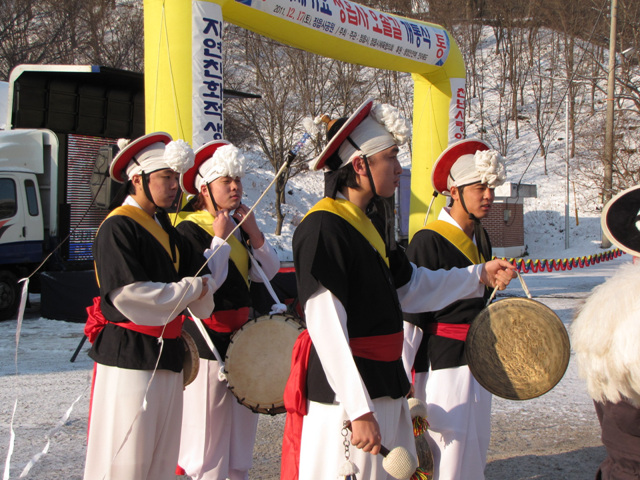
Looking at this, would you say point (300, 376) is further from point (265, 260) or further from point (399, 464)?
point (265, 260)

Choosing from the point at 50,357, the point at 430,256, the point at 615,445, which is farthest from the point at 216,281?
the point at 50,357

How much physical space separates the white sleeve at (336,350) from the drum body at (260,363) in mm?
1178

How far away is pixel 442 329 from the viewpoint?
3307 millimetres

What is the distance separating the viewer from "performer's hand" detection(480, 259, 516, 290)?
2.80m

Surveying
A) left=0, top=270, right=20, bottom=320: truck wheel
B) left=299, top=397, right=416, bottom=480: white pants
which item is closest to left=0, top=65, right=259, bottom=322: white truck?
left=0, top=270, right=20, bottom=320: truck wheel

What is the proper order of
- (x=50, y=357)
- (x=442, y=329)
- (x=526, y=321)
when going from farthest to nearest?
(x=50, y=357) → (x=442, y=329) → (x=526, y=321)

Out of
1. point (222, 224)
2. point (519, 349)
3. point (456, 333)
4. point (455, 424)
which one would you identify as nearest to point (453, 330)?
point (456, 333)

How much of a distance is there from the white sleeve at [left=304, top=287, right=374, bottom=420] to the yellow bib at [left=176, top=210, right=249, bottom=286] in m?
1.65

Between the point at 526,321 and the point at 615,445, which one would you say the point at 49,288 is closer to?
the point at 526,321

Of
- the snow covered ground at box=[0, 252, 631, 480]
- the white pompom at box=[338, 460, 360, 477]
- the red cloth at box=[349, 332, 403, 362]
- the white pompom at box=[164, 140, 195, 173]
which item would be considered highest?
the white pompom at box=[164, 140, 195, 173]

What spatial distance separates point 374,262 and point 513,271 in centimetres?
84

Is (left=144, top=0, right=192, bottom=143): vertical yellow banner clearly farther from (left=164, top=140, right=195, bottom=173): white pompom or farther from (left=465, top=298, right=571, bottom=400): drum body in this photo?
(left=465, top=298, right=571, bottom=400): drum body

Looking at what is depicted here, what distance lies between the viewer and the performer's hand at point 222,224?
354 cm

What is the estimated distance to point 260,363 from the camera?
330 centimetres
